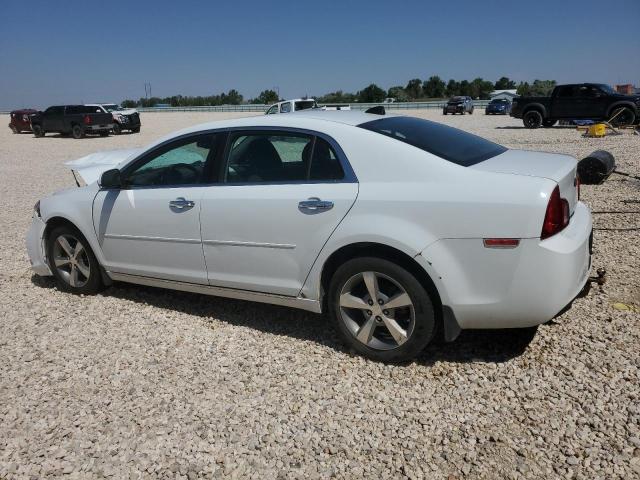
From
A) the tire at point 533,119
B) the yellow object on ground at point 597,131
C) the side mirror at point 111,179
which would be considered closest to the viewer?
the side mirror at point 111,179

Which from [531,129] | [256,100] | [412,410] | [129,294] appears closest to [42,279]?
[129,294]

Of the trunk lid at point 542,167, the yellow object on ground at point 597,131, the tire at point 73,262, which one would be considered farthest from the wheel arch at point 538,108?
the tire at point 73,262

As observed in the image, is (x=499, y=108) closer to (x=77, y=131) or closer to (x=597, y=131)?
(x=597, y=131)

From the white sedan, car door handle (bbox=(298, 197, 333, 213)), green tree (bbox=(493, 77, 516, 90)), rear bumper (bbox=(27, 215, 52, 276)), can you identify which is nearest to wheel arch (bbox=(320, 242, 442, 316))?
the white sedan

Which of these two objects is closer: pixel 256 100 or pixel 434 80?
pixel 256 100

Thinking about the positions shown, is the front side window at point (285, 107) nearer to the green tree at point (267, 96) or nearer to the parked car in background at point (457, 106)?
the parked car in background at point (457, 106)

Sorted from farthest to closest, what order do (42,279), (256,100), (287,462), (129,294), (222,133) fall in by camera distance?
(256,100) → (42,279) → (129,294) → (222,133) → (287,462)

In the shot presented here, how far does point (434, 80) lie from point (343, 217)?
100794mm

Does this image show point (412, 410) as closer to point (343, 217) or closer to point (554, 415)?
point (554, 415)

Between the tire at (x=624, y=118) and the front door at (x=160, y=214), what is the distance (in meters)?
21.0

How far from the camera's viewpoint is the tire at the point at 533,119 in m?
22.4

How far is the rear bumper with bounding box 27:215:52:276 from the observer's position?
4.92 meters

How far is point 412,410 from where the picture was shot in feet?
9.53

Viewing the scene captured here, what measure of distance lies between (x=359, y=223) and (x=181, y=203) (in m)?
1.46
